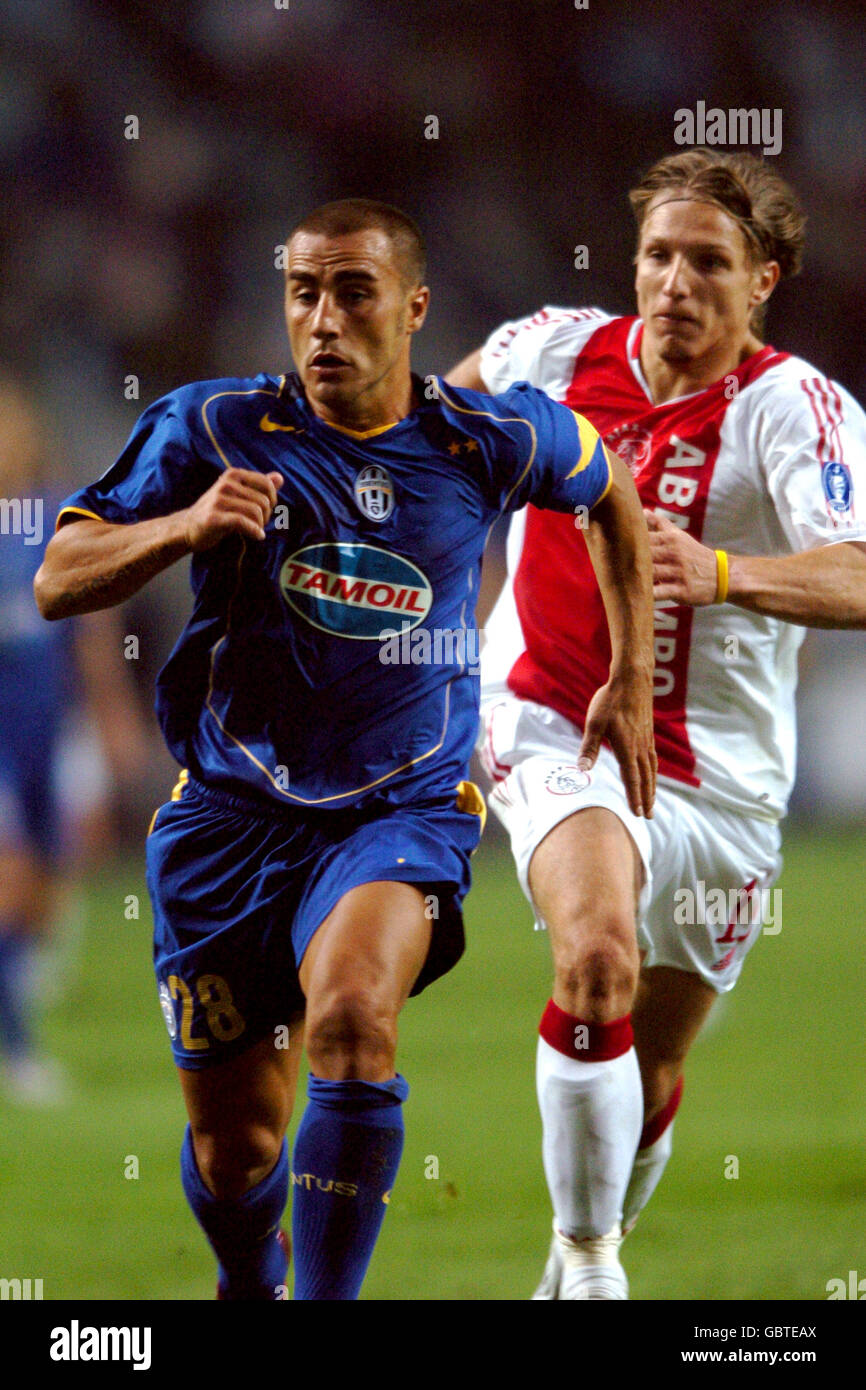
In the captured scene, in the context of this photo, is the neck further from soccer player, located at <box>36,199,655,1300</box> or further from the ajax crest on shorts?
the ajax crest on shorts

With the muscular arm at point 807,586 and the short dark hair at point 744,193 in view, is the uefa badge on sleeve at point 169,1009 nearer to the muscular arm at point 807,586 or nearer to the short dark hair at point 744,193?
the muscular arm at point 807,586

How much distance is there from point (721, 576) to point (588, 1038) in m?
0.84

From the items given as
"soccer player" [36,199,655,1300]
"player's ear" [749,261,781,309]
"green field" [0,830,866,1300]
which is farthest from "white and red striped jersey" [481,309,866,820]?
"green field" [0,830,866,1300]

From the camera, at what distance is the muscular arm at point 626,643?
9.26 ft

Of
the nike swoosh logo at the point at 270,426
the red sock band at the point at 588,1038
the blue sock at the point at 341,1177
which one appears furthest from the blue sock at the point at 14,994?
the nike swoosh logo at the point at 270,426

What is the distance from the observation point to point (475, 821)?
2777 millimetres

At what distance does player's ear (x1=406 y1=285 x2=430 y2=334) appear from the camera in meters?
2.75

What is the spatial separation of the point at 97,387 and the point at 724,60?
3152 millimetres

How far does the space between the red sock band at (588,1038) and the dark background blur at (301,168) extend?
4611 mm

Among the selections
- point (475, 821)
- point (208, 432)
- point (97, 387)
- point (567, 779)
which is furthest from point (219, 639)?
point (97, 387)

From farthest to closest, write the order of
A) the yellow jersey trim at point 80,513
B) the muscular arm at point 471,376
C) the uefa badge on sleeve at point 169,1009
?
1. the muscular arm at point 471,376
2. the uefa badge on sleeve at point 169,1009
3. the yellow jersey trim at point 80,513

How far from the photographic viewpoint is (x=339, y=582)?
2.68 m

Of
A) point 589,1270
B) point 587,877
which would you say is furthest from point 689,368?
point 589,1270

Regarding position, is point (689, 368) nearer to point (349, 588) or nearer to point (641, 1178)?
point (349, 588)
